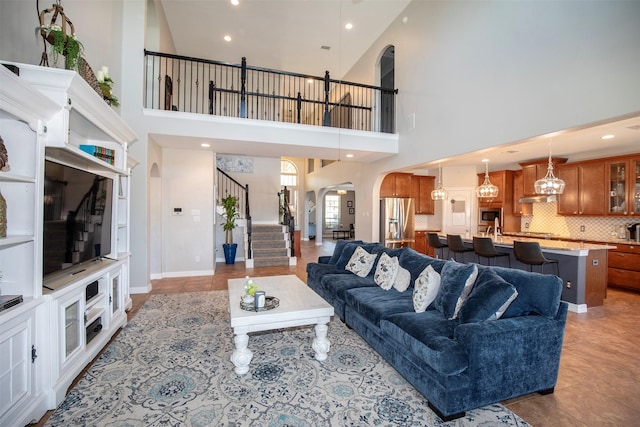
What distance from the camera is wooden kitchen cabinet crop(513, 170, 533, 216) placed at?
282 inches

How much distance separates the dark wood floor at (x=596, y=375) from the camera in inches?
79.7

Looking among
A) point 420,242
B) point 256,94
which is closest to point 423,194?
point 420,242

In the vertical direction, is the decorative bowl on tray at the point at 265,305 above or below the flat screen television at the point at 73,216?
A: below

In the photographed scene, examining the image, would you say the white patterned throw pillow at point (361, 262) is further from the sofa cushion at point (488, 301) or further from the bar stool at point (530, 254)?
the bar stool at point (530, 254)

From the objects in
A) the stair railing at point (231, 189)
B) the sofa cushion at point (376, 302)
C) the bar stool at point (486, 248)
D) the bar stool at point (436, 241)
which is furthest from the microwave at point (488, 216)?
the stair railing at point (231, 189)

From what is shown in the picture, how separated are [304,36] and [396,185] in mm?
4316

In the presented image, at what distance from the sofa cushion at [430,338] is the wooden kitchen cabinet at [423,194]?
6.02 meters

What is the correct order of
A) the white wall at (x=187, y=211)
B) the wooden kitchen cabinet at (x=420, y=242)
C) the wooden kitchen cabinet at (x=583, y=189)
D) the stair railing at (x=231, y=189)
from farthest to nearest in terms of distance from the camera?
the stair railing at (x=231, y=189)
the wooden kitchen cabinet at (x=420, y=242)
the white wall at (x=187, y=211)
the wooden kitchen cabinet at (x=583, y=189)

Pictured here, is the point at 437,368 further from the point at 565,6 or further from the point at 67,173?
the point at 565,6

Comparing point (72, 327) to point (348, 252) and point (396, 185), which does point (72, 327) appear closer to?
point (348, 252)

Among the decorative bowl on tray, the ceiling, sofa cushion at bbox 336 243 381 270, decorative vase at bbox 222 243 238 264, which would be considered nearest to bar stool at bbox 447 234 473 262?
the ceiling

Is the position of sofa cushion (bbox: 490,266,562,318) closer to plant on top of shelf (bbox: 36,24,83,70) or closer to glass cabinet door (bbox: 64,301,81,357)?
glass cabinet door (bbox: 64,301,81,357)

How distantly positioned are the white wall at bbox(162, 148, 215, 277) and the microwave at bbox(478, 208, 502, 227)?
6992mm

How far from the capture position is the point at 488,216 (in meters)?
7.86
